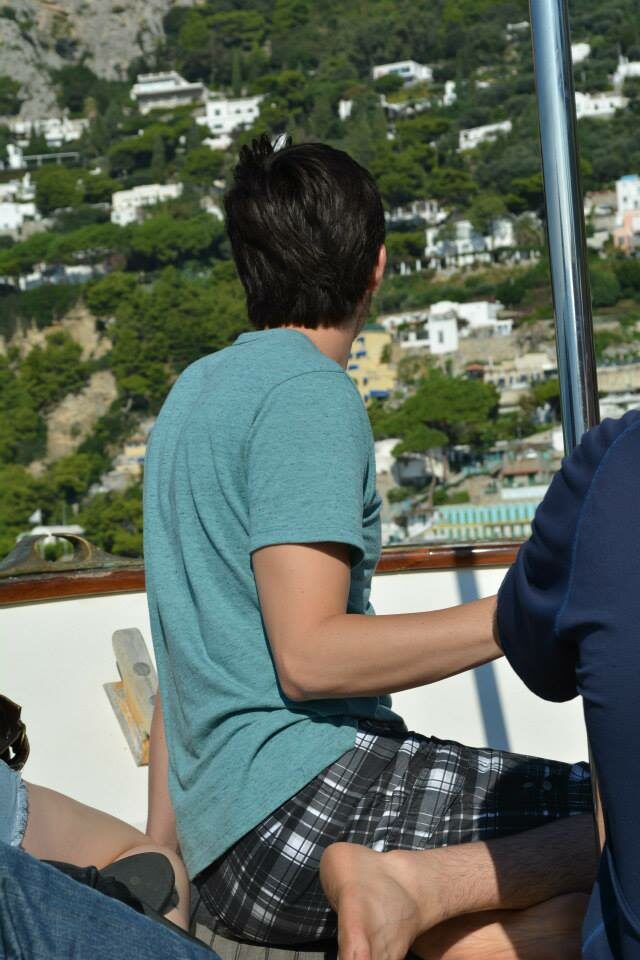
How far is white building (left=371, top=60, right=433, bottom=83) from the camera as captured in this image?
3981cm

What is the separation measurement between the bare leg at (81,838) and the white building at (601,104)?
38983 mm

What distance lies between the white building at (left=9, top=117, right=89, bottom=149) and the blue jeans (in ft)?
136

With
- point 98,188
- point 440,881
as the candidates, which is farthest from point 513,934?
point 98,188

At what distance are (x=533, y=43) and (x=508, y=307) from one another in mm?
32942

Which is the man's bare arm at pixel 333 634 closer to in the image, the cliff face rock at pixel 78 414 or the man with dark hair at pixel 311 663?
the man with dark hair at pixel 311 663

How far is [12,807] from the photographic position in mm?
680

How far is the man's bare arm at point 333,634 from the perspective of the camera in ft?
2.12

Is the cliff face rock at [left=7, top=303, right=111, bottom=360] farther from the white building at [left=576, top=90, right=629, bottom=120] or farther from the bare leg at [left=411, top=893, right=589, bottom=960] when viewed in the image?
the bare leg at [left=411, top=893, right=589, bottom=960]

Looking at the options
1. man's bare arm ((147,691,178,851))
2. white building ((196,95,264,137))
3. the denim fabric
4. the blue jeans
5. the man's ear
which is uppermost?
white building ((196,95,264,137))

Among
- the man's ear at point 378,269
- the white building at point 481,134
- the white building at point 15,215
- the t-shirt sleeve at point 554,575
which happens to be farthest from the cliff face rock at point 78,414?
the t-shirt sleeve at point 554,575

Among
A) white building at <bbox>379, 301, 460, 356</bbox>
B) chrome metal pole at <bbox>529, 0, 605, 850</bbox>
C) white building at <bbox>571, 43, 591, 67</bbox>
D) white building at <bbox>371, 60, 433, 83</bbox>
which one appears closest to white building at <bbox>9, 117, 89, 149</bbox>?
white building at <bbox>371, 60, 433, 83</bbox>

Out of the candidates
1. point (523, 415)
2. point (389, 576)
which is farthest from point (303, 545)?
point (523, 415)

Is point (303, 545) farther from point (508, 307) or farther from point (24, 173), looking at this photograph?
point (24, 173)

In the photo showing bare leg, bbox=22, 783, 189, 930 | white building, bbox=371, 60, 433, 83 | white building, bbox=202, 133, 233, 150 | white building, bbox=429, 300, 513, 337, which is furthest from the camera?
white building, bbox=371, 60, 433, 83
